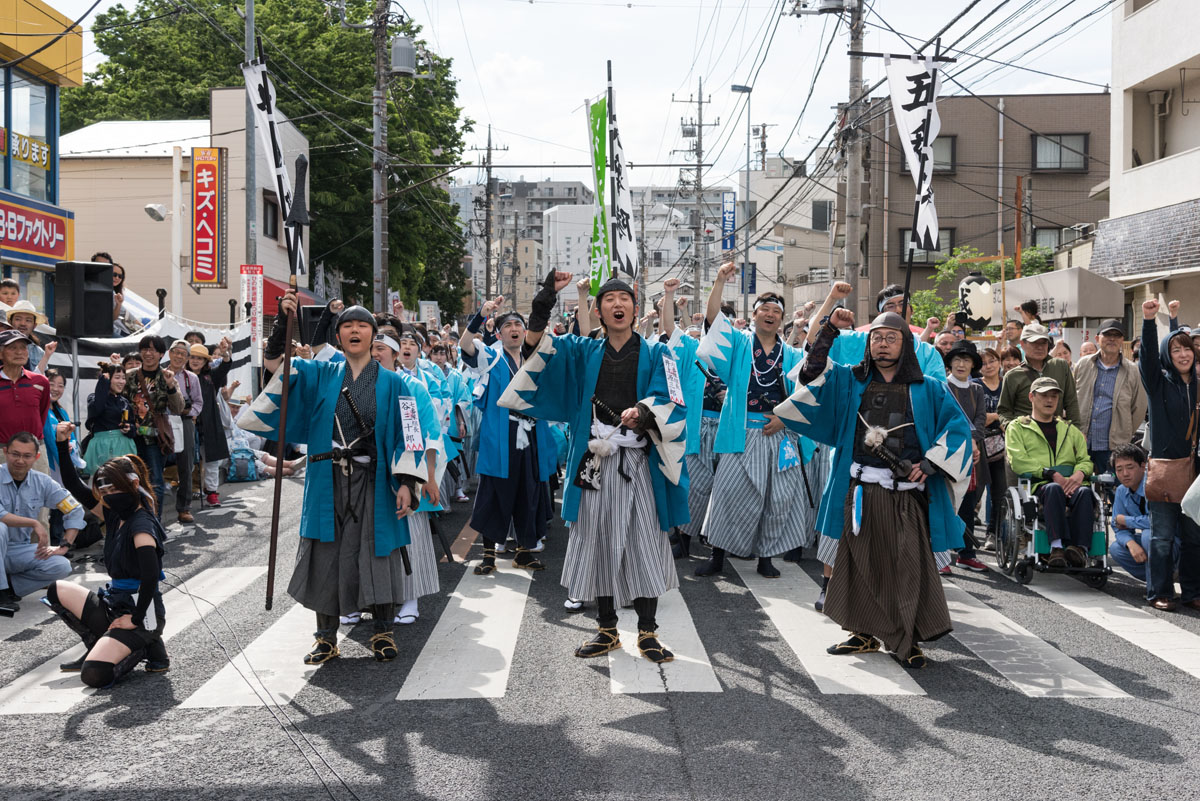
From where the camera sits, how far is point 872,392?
5.94 meters

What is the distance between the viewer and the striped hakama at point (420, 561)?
6.28m

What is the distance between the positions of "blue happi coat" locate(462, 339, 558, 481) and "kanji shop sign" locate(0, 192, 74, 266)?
32.3 feet

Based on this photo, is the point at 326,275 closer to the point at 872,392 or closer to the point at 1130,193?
the point at 1130,193

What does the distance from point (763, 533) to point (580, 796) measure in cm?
442

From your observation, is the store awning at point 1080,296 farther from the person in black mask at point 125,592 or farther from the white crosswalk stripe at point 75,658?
the person in black mask at point 125,592

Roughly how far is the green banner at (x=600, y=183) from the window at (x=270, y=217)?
21.5 m

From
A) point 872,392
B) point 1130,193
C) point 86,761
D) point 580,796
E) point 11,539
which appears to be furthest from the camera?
point 1130,193

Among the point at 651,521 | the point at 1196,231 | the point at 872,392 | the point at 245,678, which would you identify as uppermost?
the point at 1196,231

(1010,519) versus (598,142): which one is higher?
(598,142)

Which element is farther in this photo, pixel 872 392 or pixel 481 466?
pixel 481 466

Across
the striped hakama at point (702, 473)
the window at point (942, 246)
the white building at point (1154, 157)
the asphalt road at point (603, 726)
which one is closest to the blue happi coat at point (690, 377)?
the striped hakama at point (702, 473)

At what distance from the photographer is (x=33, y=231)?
17484mm

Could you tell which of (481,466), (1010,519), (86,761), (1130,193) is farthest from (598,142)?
(1130,193)

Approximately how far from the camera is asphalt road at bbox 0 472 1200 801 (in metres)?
4.09
